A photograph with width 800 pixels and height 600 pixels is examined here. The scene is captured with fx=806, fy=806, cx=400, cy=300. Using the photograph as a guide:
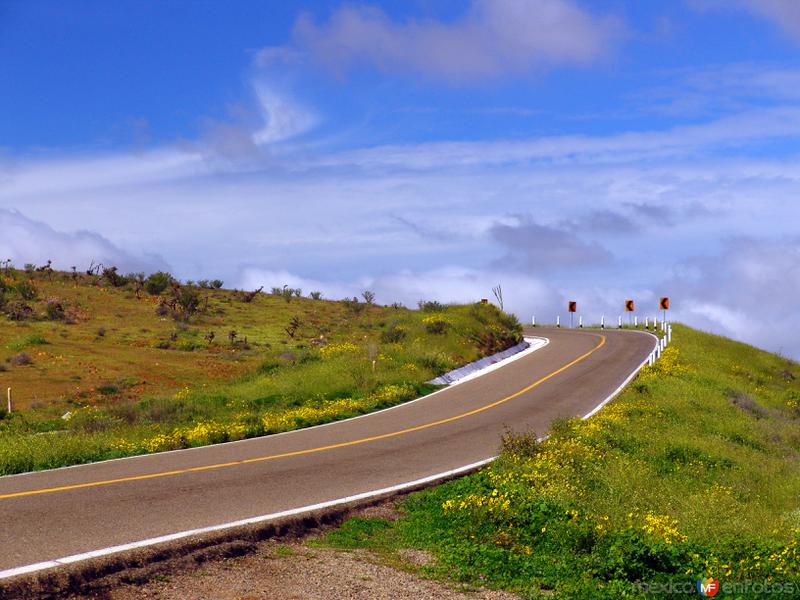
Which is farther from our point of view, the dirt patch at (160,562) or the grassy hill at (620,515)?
the grassy hill at (620,515)

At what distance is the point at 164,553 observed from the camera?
28.6 ft

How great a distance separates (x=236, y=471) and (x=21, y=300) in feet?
134

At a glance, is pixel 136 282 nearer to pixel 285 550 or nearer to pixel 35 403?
pixel 35 403

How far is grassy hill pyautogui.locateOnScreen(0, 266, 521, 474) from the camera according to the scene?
62.5 ft

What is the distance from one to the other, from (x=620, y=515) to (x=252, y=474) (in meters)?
6.03

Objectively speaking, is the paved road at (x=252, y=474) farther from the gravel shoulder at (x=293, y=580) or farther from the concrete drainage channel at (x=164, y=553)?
the gravel shoulder at (x=293, y=580)

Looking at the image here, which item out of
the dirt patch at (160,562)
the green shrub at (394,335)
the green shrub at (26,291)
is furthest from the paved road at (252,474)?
the green shrub at (26,291)

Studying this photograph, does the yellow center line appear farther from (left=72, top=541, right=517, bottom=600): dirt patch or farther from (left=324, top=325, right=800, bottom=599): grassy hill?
(left=72, top=541, right=517, bottom=600): dirt patch

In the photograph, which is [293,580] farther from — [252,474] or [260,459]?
[260,459]

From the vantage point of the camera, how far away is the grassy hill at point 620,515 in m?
8.73

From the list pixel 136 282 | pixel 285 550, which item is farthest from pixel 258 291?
pixel 285 550

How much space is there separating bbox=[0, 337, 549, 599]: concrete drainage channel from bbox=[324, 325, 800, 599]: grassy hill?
583mm

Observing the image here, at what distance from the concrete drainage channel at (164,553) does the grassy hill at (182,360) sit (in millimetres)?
5919

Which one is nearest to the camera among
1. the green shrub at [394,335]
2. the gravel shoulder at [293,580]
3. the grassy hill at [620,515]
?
the gravel shoulder at [293,580]
